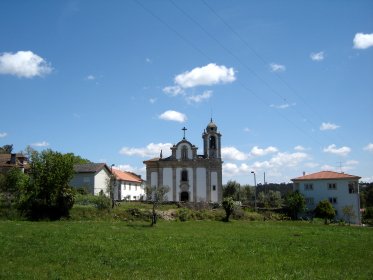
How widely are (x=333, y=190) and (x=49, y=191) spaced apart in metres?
52.1

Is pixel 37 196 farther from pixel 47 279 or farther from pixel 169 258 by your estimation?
pixel 47 279

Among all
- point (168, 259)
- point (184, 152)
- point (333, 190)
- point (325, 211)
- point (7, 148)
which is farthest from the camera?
point (7, 148)

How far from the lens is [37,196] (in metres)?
45.7

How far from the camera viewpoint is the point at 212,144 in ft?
257

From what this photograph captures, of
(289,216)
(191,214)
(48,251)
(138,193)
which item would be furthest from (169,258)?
(138,193)

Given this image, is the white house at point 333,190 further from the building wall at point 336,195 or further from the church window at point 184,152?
the church window at point 184,152

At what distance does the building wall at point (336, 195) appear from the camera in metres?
74.4

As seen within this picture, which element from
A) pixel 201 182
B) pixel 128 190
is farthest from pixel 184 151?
pixel 128 190

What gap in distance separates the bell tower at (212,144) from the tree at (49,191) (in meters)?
34.0

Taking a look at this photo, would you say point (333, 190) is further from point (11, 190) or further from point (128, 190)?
point (11, 190)

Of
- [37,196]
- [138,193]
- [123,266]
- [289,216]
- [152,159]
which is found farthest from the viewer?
[138,193]

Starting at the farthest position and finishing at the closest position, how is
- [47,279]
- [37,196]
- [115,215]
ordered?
1. [115,215]
2. [37,196]
3. [47,279]

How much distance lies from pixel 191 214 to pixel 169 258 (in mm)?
37358

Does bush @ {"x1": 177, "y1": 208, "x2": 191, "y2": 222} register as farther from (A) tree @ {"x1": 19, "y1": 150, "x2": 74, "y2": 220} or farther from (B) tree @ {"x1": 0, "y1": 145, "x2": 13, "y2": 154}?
(B) tree @ {"x1": 0, "y1": 145, "x2": 13, "y2": 154}
